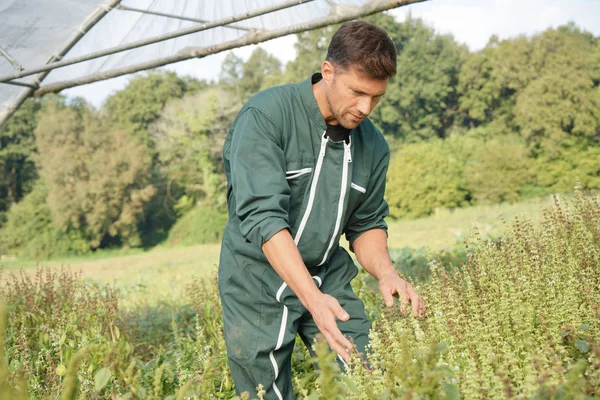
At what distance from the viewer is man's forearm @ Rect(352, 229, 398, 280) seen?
2.90 m

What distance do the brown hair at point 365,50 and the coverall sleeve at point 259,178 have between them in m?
0.42

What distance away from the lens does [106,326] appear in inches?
194

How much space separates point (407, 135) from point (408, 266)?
3565 centimetres

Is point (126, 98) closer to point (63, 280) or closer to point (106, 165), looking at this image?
point (106, 165)

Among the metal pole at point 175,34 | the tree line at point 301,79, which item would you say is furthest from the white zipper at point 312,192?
the tree line at point 301,79

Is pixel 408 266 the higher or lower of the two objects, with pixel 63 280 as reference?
lower

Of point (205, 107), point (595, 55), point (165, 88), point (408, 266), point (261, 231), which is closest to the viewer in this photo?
point (261, 231)

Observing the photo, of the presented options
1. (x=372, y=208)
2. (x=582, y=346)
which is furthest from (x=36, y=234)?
(x=582, y=346)

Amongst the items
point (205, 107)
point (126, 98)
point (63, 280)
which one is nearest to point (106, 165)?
point (205, 107)

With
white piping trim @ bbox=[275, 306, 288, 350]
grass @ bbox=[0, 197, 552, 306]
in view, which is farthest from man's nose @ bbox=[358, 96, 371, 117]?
grass @ bbox=[0, 197, 552, 306]

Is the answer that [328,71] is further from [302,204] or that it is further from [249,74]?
[249,74]

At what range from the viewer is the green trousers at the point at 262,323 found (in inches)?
109

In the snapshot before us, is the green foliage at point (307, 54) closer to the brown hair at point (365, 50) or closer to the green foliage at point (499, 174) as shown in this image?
the green foliage at point (499, 174)

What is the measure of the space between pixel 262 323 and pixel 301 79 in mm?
40066
